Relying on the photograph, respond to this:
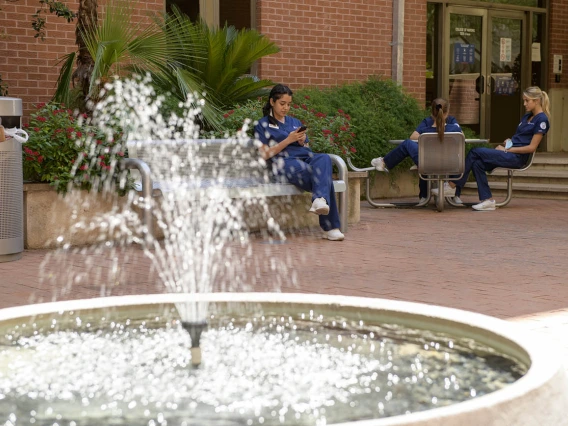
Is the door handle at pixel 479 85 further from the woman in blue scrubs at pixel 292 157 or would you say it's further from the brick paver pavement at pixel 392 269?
the woman in blue scrubs at pixel 292 157

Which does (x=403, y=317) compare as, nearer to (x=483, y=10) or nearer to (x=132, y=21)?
(x=132, y=21)

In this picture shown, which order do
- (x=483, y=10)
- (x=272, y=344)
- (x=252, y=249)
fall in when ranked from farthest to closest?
(x=483, y=10), (x=252, y=249), (x=272, y=344)

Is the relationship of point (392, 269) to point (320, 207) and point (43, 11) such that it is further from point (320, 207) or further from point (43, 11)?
point (43, 11)

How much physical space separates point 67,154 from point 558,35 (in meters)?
13.2

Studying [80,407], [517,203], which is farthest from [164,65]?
[80,407]

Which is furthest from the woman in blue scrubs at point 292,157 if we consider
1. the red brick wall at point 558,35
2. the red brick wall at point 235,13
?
the red brick wall at point 558,35

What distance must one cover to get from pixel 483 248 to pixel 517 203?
482cm

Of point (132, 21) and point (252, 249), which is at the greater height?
point (132, 21)

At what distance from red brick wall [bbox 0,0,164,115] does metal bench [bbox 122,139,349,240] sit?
113 inches

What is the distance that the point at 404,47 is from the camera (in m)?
15.9

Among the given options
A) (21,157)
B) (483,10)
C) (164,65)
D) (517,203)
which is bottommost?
(517,203)

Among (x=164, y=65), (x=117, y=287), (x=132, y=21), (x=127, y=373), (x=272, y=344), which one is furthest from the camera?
(x=132, y=21)

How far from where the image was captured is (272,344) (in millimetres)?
4039

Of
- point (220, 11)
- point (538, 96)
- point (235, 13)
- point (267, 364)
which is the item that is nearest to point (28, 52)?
point (220, 11)
